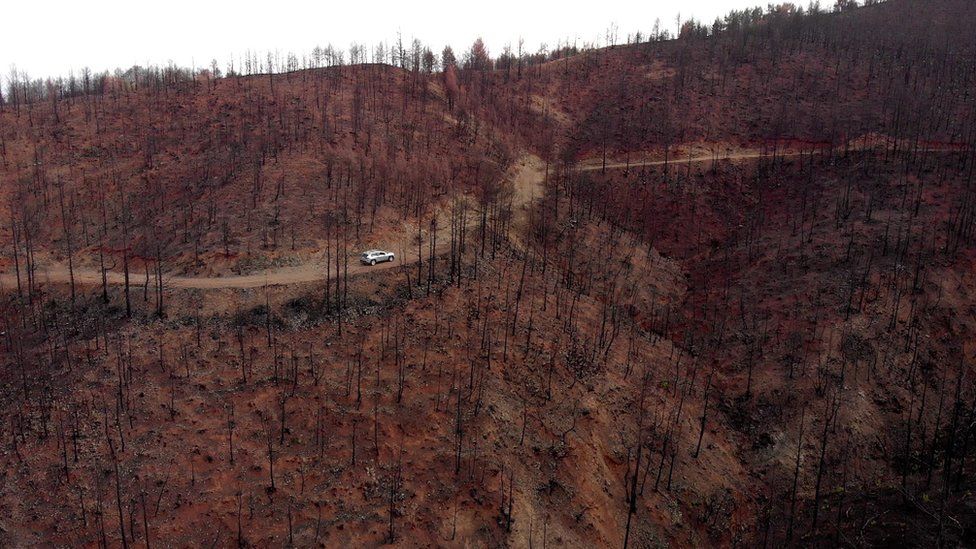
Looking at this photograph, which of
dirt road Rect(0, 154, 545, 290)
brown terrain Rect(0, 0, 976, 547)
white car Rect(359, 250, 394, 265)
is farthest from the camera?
white car Rect(359, 250, 394, 265)

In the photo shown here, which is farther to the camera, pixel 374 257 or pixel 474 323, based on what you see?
pixel 374 257

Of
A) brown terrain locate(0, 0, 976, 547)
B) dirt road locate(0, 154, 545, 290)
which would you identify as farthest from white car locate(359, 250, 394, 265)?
brown terrain locate(0, 0, 976, 547)

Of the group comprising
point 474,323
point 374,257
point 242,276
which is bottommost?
point 474,323

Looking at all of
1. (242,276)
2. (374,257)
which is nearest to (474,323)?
(374,257)

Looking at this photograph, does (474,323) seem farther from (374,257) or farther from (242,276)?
(242,276)

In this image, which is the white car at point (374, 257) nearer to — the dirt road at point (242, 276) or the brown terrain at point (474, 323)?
the dirt road at point (242, 276)

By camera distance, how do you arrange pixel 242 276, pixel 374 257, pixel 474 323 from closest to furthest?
pixel 474 323
pixel 242 276
pixel 374 257

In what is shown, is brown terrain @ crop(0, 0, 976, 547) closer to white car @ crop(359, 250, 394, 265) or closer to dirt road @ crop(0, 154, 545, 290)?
dirt road @ crop(0, 154, 545, 290)
